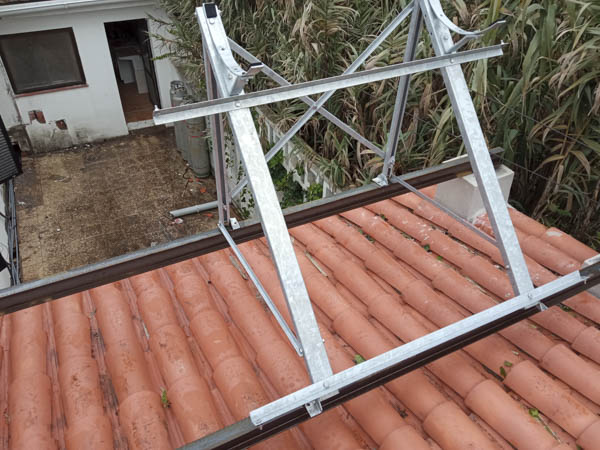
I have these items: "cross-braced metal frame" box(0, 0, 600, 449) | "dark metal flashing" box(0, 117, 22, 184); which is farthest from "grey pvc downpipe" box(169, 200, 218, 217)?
"cross-braced metal frame" box(0, 0, 600, 449)

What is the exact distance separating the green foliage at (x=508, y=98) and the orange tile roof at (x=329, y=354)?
37.5 inches

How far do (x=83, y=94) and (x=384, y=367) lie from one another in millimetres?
12036

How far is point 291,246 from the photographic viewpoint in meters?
1.93

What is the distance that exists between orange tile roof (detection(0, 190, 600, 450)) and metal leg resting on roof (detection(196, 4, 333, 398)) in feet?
2.51

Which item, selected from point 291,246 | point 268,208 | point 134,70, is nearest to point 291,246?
point 291,246

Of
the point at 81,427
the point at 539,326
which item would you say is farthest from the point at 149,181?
the point at 539,326

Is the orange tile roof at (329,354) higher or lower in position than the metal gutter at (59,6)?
lower

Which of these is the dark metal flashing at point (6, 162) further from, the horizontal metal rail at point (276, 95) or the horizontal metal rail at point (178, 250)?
the horizontal metal rail at point (276, 95)

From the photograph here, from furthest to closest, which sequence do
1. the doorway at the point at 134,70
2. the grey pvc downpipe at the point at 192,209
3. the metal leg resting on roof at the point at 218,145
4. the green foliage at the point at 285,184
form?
1. the doorway at the point at 134,70
2. the grey pvc downpipe at the point at 192,209
3. the green foliage at the point at 285,184
4. the metal leg resting on roof at the point at 218,145

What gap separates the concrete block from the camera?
344 cm

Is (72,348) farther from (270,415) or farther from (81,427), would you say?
(270,415)

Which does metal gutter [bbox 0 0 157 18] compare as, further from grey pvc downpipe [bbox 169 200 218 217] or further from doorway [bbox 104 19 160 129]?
grey pvc downpipe [bbox 169 200 218 217]

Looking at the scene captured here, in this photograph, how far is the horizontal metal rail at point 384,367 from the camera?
179cm

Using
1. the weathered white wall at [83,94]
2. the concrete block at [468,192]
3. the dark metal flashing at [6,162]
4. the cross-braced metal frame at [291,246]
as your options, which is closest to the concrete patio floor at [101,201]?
the weathered white wall at [83,94]
